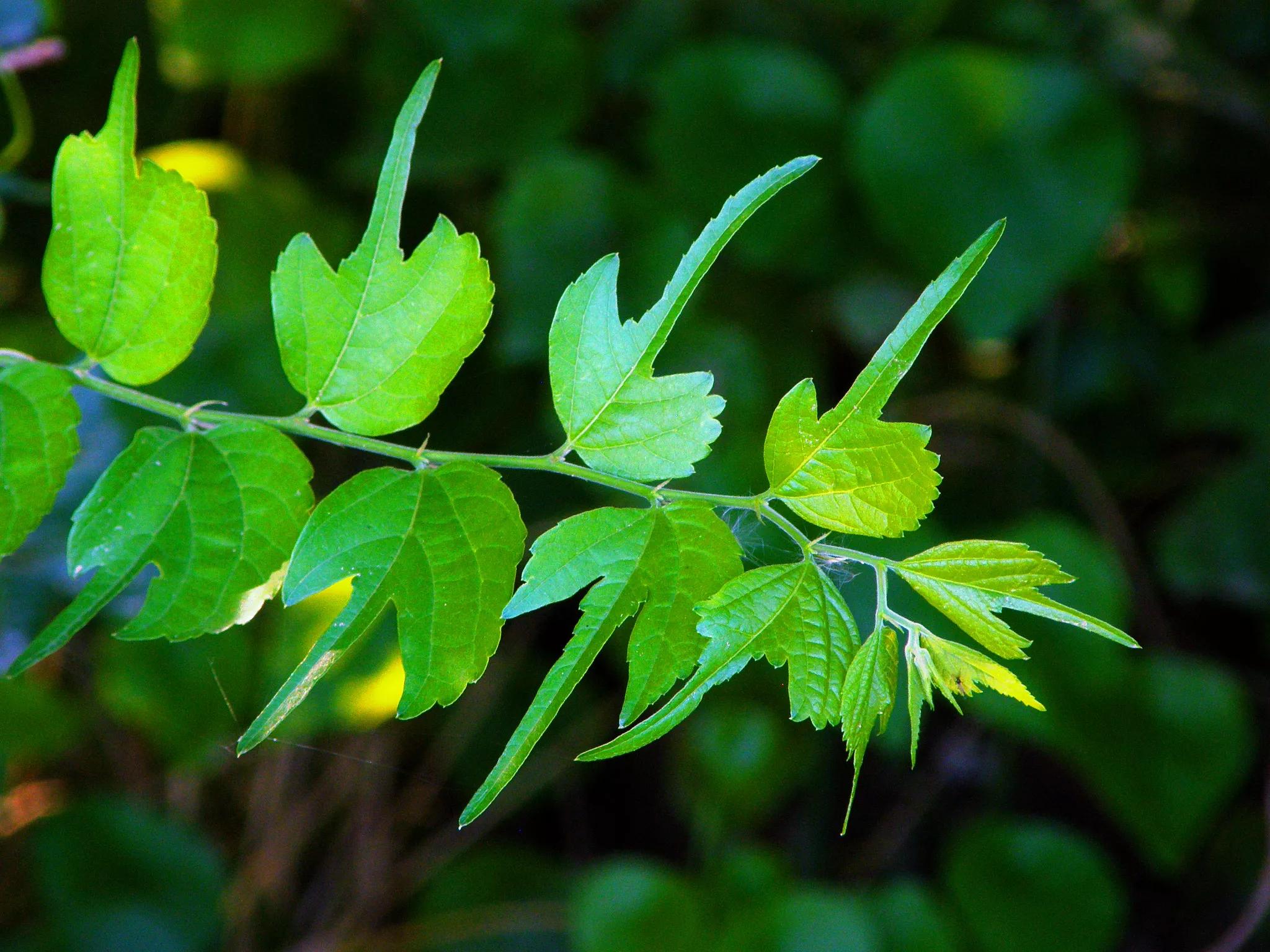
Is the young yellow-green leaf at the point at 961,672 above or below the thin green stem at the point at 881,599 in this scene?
below

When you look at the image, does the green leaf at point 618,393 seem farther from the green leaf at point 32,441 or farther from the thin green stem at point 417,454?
the green leaf at point 32,441

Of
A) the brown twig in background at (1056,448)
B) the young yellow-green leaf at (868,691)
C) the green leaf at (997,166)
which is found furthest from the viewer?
the brown twig in background at (1056,448)

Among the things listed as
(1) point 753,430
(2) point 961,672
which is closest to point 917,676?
(2) point 961,672

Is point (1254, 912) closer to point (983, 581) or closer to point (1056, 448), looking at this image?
point (1056, 448)

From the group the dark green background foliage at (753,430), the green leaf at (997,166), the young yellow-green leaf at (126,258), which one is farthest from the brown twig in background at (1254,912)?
the young yellow-green leaf at (126,258)

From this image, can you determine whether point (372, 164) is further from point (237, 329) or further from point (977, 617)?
point (977, 617)

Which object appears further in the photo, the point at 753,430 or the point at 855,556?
the point at 753,430
